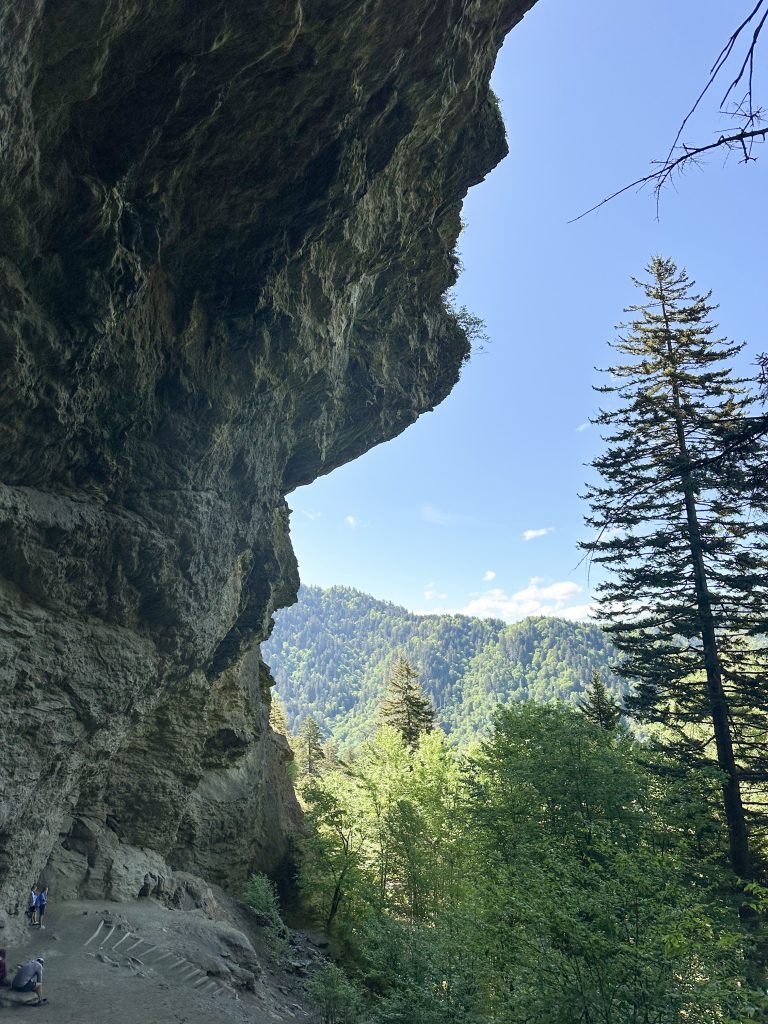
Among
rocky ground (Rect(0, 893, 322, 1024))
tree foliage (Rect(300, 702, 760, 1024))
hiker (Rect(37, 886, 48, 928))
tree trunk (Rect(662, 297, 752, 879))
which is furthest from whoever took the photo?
tree trunk (Rect(662, 297, 752, 879))

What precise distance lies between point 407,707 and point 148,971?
32831mm

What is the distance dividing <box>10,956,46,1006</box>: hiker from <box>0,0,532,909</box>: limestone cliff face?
86.7 inches

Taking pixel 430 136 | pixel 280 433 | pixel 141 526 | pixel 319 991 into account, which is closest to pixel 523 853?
pixel 319 991

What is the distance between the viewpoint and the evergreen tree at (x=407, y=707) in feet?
141

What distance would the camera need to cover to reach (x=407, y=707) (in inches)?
1743

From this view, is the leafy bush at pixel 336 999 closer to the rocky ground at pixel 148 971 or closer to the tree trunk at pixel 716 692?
the rocky ground at pixel 148 971

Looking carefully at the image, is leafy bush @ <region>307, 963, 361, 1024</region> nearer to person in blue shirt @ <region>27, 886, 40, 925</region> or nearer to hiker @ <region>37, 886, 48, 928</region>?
hiker @ <region>37, 886, 48, 928</region>

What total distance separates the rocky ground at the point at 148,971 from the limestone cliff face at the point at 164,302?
63.5 inches

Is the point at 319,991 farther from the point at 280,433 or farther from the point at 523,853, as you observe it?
the point at 280,433

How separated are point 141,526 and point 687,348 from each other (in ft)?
62.4

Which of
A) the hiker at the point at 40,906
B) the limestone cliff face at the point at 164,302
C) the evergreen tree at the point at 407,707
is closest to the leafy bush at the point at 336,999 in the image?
the limestone cliff face at the point at 164,302

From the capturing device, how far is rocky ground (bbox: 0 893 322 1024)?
10.6 m

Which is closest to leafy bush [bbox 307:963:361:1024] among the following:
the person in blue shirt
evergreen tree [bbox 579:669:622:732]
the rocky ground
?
the rocky ground

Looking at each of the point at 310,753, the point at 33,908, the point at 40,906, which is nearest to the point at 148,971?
the point at 40,906
